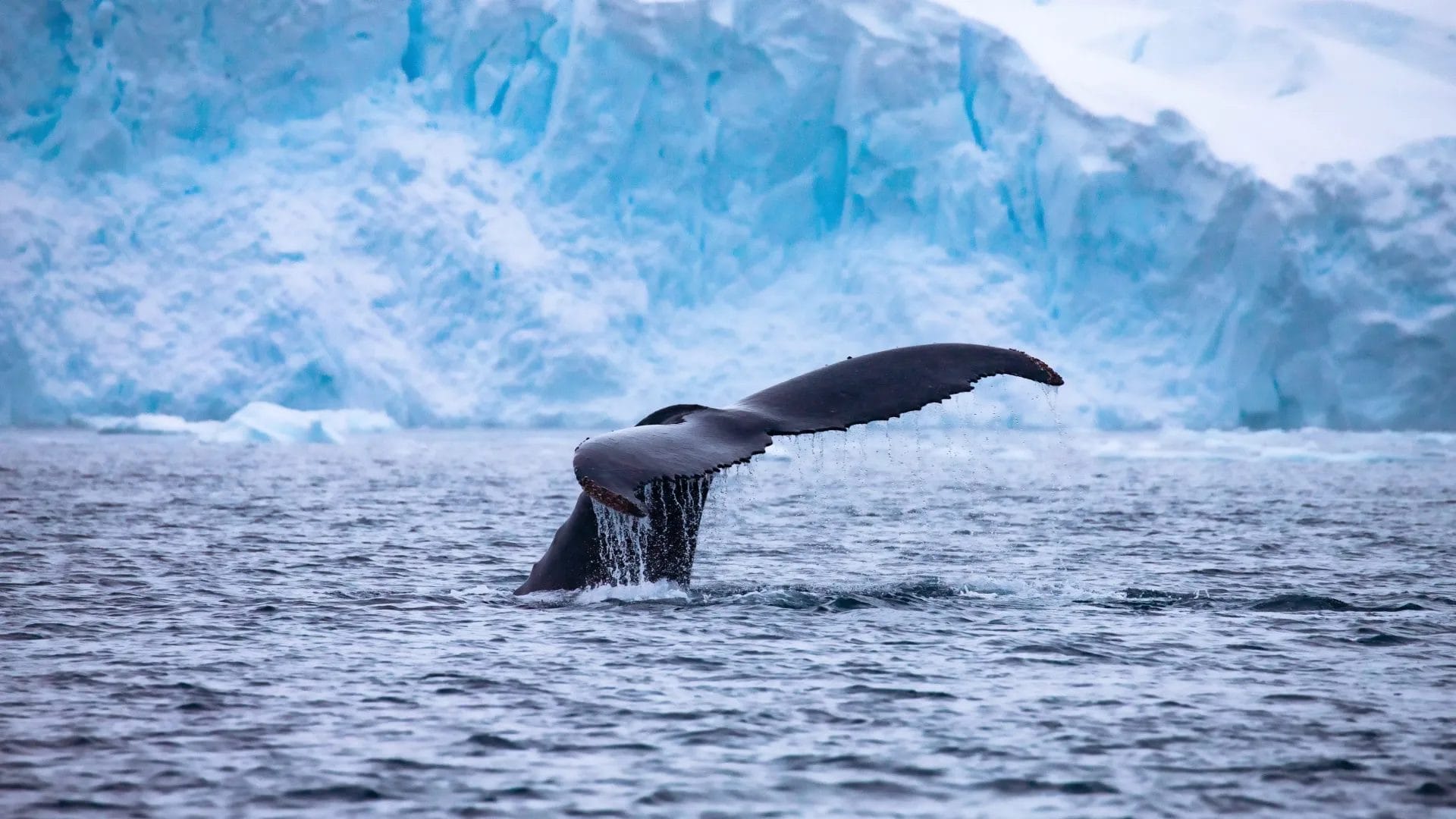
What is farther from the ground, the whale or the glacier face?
the glacier face

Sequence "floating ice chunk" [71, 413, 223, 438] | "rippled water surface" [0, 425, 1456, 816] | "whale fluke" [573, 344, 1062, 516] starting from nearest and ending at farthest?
"rippled water surface" [0, 425, 1456, 816]
"whale fluke" [573, 344, 1062, 516]
"floating ice chunk" [71, 413, 223, 438]

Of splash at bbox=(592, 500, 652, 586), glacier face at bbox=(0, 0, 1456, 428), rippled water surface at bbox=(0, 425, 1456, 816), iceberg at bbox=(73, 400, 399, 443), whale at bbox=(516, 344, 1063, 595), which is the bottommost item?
rippled water surface at bbox=(0, 425, 1456, 816)

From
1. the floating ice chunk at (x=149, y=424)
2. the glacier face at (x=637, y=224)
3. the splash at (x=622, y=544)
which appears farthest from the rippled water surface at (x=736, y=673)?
the glacier face at (x=637, y=224)

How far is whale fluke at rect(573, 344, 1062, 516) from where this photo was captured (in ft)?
20.2

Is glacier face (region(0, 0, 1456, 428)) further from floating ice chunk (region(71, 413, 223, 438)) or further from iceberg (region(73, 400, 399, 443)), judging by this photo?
iceberg (region(73, 400, 399, 443))

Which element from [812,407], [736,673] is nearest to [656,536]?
[736,673]

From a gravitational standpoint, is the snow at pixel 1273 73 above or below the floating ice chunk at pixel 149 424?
above

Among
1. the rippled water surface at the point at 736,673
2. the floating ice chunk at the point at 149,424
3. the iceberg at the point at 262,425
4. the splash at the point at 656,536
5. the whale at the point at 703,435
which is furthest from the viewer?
the floating ice chunk at the point at 149,424

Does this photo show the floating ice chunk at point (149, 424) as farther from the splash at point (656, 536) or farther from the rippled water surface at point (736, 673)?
the splash at point (656, 536)

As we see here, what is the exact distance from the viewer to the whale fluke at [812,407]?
6168 mm

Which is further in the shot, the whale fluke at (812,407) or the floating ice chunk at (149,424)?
the floating ice chunk at (149,424)

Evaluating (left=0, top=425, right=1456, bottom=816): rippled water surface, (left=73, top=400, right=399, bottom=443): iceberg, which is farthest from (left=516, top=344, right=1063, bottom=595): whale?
(left=73, top=400, right=399, bottom=443): iceberg

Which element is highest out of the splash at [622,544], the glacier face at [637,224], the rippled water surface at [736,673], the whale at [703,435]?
the glacier face at [637,224]

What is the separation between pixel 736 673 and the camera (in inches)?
278
